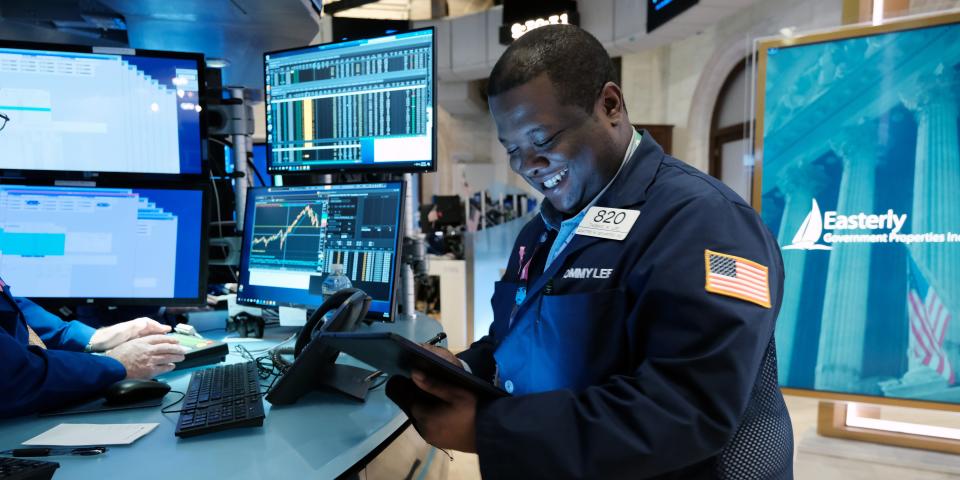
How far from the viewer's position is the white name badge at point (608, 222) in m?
0.84

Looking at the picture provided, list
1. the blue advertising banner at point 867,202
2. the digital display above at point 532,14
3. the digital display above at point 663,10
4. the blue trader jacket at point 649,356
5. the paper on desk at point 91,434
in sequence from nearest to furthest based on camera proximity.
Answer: the blue trader jacket at point 649,356, the paper on desk at point 91,434, the blue advertising banner at point 867,202, the digital display above at point 663,10, the digital display above at point 532,14

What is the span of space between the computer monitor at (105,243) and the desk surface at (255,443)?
1.89ft

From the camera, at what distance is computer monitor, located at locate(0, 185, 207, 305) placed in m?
1.60

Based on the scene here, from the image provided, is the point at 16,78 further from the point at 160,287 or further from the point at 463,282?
the point at 463,282

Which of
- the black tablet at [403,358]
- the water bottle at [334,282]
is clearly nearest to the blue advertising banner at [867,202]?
the water bottle at [334,282]

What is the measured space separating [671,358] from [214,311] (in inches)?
69.8

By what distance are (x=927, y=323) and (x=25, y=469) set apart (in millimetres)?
3286

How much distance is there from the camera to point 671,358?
27.8 inches

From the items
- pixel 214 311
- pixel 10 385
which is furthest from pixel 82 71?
pixel 10 385

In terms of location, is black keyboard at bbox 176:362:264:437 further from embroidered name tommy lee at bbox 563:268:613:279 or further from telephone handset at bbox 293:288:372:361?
embroidered name tommy lee at bbox 563:268:613:279

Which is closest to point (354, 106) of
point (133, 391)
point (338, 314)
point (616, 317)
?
point (338, 314)

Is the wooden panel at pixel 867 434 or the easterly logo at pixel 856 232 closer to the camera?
the easterly logo at pixel 856 232

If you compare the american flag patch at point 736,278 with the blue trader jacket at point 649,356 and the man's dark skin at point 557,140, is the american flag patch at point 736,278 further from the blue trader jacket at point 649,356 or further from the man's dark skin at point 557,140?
the man's dark skin at point 557,140

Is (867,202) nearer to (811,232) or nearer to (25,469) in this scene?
(811,232)
